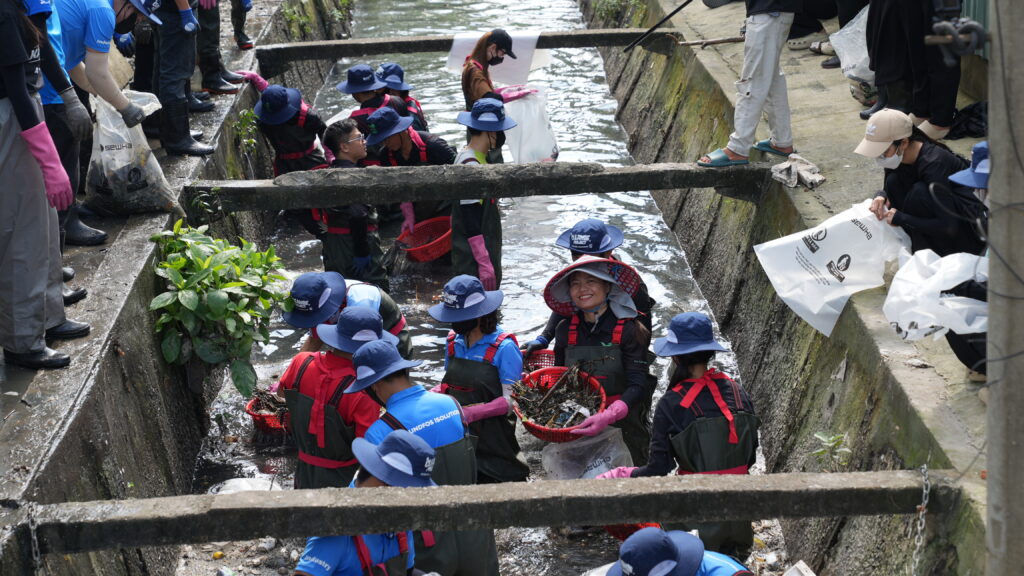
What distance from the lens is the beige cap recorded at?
5.65 meters

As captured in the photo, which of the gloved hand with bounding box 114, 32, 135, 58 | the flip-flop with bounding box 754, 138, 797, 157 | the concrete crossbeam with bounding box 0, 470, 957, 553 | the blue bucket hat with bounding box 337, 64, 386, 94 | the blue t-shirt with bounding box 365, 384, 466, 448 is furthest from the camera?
the blue bucket hat with bounding box 337, 64, 386, 94

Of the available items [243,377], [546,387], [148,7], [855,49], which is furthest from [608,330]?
[148,7]

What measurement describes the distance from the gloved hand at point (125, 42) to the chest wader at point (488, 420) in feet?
15.1

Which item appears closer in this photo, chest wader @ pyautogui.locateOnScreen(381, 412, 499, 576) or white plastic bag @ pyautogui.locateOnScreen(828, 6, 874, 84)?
chest wader @ pyautogui.locateOnScreen(381, 412, 499, 576)

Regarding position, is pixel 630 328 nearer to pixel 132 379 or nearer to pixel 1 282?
pixel 132 379

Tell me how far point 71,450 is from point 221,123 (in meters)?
5.10

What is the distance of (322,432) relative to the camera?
557cm

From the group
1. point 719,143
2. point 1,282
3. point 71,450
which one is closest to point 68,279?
point 1,282

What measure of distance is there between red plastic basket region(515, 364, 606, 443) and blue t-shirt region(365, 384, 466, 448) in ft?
3.00

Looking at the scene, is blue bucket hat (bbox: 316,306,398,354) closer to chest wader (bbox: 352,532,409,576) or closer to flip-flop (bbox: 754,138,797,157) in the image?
chest wader (bbox: 352,532,409,576)

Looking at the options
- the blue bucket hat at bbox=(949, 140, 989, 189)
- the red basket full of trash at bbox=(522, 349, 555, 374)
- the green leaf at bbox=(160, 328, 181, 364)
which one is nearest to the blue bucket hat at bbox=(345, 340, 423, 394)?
the red basket full of trash at bbox=(522, 349, 555, 374)

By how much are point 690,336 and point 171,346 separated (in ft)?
10.7

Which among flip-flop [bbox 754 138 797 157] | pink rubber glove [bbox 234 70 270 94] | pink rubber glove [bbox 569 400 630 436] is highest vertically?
flip-flop [bbox 754 138 797 157]

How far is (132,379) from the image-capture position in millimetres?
6223
